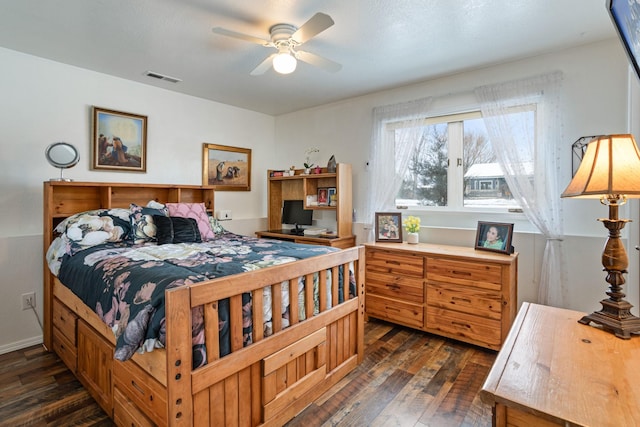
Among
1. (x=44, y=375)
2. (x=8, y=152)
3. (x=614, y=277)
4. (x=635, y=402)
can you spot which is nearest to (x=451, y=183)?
(x=614, y=277)

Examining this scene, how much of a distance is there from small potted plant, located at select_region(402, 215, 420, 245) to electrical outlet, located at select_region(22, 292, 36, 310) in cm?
343

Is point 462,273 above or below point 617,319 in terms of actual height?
below

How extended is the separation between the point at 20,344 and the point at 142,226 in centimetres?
143

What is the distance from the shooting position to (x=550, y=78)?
8.55ft

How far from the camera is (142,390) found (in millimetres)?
1480

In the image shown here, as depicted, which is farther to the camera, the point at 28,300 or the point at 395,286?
the point at 395,286

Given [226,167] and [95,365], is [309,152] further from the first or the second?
[95,365]

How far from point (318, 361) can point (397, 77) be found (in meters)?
2.69

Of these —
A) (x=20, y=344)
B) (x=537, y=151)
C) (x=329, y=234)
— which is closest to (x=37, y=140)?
(x=20, y=344)

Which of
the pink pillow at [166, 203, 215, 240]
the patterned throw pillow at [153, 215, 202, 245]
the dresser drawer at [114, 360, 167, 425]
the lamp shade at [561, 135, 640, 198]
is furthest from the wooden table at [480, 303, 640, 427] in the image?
the pink pillow at [166, 203, 215, 240]

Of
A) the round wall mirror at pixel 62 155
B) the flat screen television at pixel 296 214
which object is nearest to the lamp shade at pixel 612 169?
the flat screen television at pixel 296 214

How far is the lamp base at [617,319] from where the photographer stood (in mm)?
1059

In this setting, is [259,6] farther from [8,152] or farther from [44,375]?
[44,375]

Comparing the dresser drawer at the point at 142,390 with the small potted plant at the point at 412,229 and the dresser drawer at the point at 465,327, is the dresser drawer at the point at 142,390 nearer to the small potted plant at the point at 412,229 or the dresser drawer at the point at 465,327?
the dresser drawer at the point at 465,327
